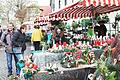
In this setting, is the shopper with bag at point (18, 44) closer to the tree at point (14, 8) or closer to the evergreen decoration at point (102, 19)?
the evergreen decoration at point (102, 19)

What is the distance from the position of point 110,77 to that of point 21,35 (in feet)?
20.0

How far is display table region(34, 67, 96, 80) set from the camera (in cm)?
812

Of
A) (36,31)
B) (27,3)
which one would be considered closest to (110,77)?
(36,31)

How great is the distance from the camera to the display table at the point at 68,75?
8.12 metres

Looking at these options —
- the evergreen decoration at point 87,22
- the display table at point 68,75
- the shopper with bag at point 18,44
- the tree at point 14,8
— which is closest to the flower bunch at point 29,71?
the display table at point 68,75

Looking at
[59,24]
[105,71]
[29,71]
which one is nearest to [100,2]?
[29,71]

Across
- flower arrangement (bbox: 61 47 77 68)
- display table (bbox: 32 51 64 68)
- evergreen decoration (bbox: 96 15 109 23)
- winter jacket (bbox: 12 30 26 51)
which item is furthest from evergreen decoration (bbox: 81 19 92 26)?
flower arrangement (bbox: 61 47 77 68)

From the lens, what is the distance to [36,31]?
19.7 meters

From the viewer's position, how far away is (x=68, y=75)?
27.2 feet

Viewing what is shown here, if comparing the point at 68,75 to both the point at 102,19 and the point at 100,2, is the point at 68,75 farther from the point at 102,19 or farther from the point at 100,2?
the point at 102,19

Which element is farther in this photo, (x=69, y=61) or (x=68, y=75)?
(x=69, y=61)

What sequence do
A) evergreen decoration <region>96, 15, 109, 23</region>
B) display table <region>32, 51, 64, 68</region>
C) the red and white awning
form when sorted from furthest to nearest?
evergreen decoration <region>96, 15, 109, 23</region>, display table <region>32, 51, 64, 68</region>, the red and white awning

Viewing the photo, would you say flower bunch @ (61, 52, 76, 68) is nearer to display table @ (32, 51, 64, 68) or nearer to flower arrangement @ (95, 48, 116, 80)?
display table @ (32, 51, 64, 68)

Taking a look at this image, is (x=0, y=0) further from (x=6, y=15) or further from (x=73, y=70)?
(x=73, y=70)
